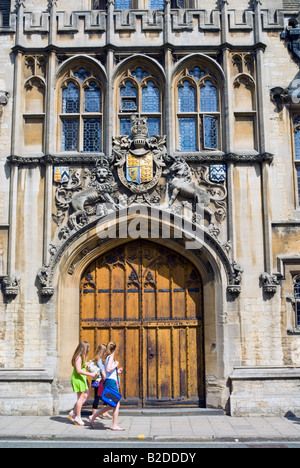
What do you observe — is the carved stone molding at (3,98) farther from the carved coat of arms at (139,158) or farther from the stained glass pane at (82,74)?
the carved coat of arms at (139,158)

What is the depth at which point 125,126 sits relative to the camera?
577 inches

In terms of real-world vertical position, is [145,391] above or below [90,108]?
below

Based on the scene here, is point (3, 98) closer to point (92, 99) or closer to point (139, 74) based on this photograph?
point (92, 99)

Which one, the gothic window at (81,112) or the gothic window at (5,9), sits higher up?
the gothic window at (5,9)

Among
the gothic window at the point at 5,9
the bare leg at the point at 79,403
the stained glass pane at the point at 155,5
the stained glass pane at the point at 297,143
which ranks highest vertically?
the gothic window at the point at 5,9

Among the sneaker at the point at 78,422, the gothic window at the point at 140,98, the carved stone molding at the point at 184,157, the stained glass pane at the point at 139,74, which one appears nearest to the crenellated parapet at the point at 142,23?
the stained glass pane at the point at 139,74

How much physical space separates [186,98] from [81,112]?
106 inches

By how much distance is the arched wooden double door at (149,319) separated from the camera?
45.6 ft

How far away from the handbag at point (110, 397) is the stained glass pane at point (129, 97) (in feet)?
23.6

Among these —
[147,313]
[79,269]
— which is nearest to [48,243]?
[79,269]

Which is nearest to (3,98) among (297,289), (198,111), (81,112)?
(81,112)

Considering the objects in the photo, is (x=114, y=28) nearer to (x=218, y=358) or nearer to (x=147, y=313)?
(x=147, y=313)

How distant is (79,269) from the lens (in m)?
14.2

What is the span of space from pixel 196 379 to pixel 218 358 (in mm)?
880
